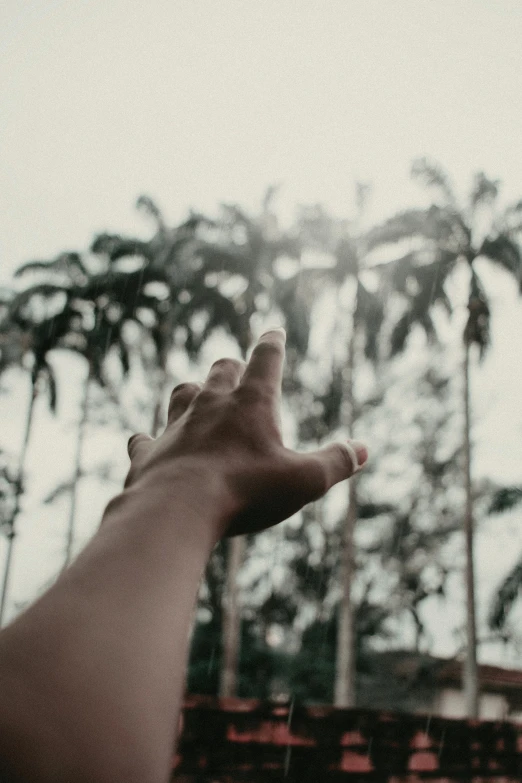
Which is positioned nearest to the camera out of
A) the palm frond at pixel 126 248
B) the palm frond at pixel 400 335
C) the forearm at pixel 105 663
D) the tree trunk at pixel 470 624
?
the forearm at pixel 105 663

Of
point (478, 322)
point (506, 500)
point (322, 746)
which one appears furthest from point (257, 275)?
point (322, 746)

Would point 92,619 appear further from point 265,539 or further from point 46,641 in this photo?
point 265,539

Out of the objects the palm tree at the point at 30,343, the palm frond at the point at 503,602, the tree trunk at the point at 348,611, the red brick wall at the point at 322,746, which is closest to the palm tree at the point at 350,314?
the tree trunk at the point at 348,611

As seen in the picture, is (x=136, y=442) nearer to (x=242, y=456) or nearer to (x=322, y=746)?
(x=242, y=456)

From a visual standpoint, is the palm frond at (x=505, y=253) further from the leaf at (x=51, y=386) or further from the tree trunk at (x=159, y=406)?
the leaf at (x=51, y=386)

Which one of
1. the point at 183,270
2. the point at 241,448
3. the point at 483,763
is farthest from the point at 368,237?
the point at 241,448

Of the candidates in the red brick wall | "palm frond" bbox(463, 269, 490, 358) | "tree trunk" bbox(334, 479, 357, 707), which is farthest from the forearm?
"palm frond" bbox(463, 269, 490, 358)

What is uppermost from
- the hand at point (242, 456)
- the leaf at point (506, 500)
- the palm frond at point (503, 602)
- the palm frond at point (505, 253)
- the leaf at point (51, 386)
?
the palm frond at point (505, 253)
